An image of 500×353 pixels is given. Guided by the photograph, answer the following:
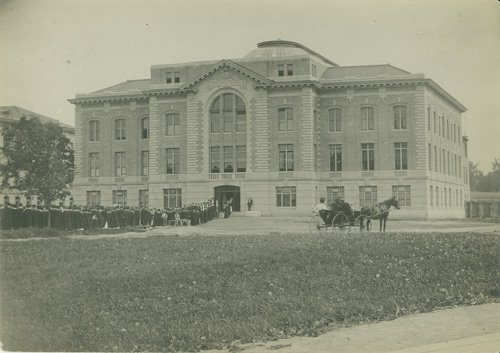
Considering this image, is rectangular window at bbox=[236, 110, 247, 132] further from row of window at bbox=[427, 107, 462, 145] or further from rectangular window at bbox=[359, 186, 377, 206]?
row of window at bbox=[427, 107, 462, 145]

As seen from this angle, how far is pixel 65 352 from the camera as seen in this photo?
11117 mm

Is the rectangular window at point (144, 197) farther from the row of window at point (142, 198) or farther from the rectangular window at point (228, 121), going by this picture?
the rectangular window at point (228, 121)

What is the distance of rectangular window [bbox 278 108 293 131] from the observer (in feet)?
174

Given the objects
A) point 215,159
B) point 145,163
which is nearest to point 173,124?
point 145,163

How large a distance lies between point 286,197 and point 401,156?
10081 mm

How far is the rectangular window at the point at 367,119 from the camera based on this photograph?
52.7 metres

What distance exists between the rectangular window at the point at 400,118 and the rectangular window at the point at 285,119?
8.69 meters

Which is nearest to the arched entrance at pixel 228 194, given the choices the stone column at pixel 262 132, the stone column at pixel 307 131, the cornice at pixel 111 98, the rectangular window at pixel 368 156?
the stone column at pixel 262 132

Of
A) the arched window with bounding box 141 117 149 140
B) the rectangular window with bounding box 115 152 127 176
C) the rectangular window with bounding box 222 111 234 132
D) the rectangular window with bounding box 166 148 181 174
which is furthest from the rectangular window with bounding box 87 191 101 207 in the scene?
the rectangular window with bounding box 222 111 234 132

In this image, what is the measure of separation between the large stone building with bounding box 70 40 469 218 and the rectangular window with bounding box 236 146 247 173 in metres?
0.09

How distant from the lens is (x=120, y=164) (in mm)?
58594

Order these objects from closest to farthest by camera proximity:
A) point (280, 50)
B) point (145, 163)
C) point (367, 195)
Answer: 1. point (367, 195)
2. point (280, 50)
3. point (145, 163)

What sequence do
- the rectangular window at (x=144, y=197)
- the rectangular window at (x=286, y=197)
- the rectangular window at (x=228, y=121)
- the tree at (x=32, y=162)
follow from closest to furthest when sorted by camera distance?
the tree at (x=32, y=162) → the rectangular window at (x=286, y=197) → the rectangular window at (x=228, y=121) → the rectangular window at (x=144, y=197)

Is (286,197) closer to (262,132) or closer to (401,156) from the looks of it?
(262,132)
